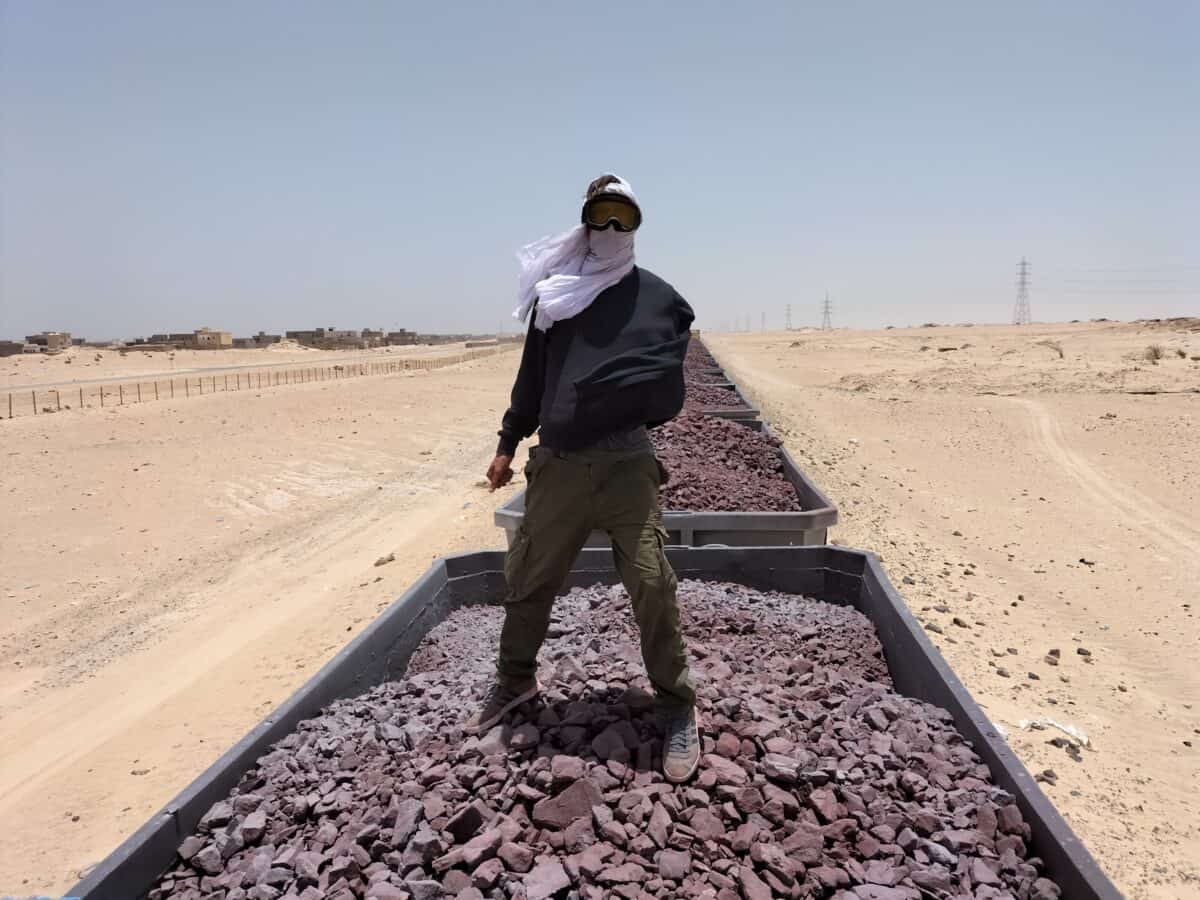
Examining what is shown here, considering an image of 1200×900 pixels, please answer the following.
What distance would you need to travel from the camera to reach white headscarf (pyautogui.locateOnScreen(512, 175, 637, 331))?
2.48 meters

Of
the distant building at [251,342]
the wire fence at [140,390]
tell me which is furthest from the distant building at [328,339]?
the wire fence at [140,390]

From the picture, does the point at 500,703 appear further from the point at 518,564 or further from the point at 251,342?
the point at 251,342

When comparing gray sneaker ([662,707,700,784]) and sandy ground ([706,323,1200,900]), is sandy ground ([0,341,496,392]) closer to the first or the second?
sandy ground ([706,323,1200,900])

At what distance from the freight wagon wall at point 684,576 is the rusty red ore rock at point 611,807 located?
0.06 meters

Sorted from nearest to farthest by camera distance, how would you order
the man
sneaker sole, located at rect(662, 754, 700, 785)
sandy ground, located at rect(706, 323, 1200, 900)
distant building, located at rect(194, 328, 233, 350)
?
sneaker sole, located at rect(662, 754, 700, 785) < the man < sandy ground, located at rect(706, 323, 1200, 900) < distant building, located at rect(194, 328, 233, 350)

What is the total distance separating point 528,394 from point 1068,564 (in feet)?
20.3

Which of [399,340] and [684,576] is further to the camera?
[399,340]

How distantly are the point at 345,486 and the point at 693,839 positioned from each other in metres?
10.8

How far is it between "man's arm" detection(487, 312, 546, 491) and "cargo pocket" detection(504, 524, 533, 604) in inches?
8.6

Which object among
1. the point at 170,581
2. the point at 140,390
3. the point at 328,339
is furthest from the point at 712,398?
the point at 328,339

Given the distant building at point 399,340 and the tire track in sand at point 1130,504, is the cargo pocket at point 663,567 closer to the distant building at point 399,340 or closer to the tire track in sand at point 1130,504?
the tire track in sand at point 1130,504

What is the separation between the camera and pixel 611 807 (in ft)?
7.27

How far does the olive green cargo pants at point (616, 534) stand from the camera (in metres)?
2.49

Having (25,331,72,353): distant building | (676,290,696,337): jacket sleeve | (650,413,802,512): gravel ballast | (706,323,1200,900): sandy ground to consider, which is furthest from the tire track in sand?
(25,331,72,353): distant building
